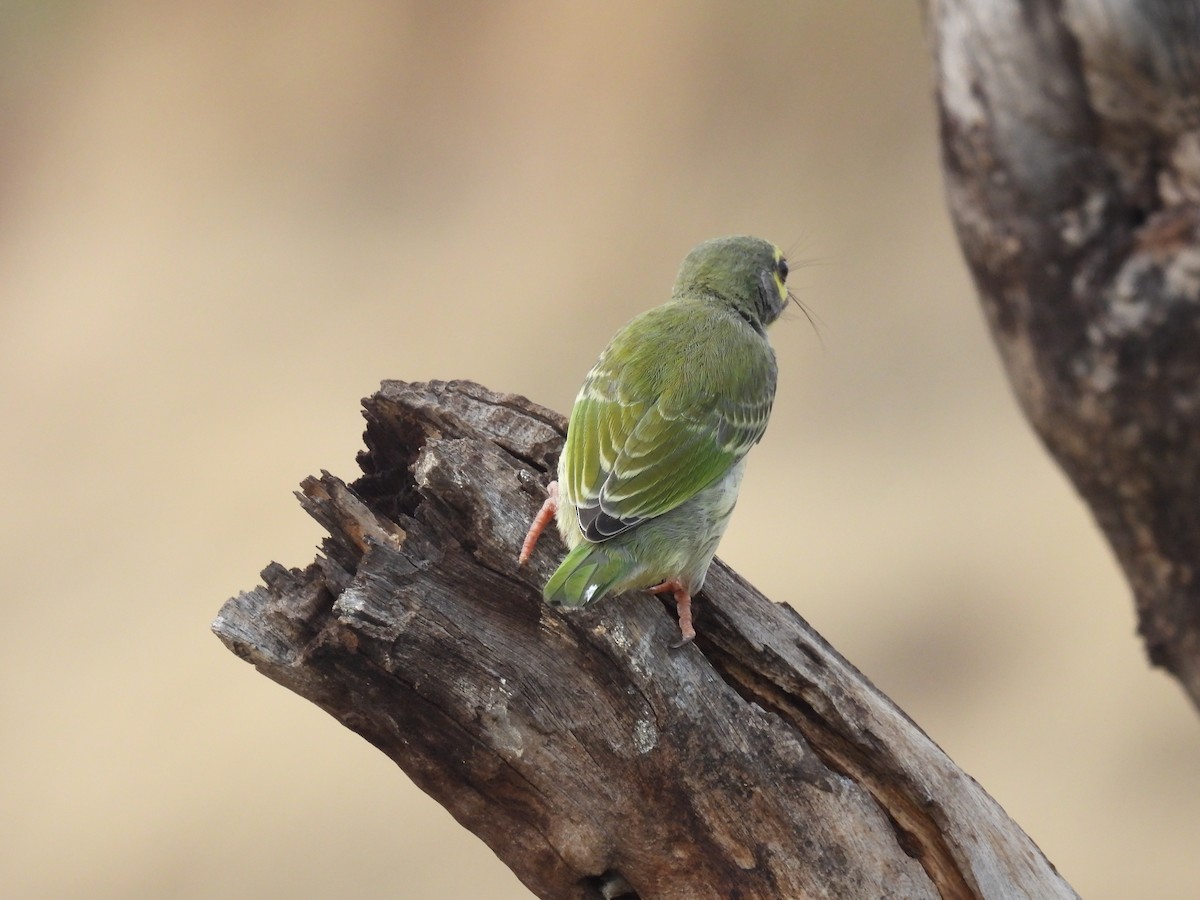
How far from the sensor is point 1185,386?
2123 millimetres

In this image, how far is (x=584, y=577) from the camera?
364 centimetres

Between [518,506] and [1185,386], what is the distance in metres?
2.14

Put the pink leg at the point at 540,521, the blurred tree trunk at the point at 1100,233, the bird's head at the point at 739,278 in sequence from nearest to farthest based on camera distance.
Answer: the blurred tree trunk at the point at 1100,233 → the pink leg at the point at 540,521 → the bird's head at the point at 739,278

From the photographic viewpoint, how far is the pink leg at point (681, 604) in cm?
385

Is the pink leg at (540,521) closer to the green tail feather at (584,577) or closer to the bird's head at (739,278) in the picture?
the green tail feather at (584,577)

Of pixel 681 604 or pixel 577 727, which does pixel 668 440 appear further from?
pixel 577 727

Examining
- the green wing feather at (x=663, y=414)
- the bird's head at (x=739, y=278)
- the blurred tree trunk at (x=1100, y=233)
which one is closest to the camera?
the blurred tree trunk at (x=1100, y=233)

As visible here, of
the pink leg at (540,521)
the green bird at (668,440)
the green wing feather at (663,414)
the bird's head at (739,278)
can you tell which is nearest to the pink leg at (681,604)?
the green bird at (668,440)

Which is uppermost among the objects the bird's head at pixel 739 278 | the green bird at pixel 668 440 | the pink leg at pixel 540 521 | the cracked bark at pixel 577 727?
the bird's head at pixel 739 278

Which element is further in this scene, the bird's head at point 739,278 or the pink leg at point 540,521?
the bird's head at point 739,278

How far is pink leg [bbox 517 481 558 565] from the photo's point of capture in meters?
3.81

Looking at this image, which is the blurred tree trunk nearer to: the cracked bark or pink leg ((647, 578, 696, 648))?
the cracked bark

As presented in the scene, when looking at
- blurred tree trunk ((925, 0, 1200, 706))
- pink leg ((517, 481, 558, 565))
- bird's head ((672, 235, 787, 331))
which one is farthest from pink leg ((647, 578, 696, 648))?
blurred tree trunk ((925, 0, 1200, 706))

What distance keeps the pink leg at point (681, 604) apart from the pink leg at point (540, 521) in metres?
0.38
